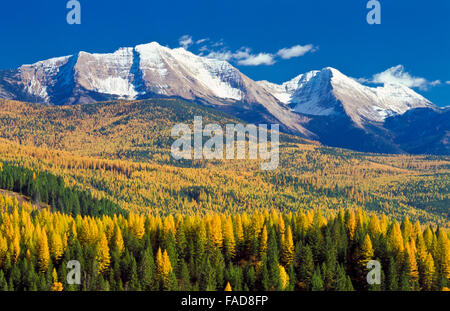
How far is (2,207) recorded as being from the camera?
196 m

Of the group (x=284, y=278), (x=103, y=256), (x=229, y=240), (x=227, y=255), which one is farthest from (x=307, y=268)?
(x=103, y=256)

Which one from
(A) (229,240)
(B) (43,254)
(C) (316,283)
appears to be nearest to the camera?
(C) (316,283)

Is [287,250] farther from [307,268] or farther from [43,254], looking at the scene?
[43,254]

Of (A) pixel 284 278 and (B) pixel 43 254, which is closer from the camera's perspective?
(A) pixel 284 278

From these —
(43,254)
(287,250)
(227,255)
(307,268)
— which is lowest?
(307,268)

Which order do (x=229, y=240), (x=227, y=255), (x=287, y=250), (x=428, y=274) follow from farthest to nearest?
(x=229, y=240) → (x=227, y=255) → (x=287, y=250) → (x=428, y=274)

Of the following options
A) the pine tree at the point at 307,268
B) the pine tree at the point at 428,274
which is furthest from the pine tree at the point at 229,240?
the pine tree at the point at 428,274

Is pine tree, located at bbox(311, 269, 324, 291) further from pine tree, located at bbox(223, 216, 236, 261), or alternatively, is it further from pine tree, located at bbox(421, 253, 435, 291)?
pine tree, located at bbox(421, 253, 435, 291)

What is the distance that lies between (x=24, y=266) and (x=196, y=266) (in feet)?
135

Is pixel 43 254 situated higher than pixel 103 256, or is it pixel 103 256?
pixel 43 254

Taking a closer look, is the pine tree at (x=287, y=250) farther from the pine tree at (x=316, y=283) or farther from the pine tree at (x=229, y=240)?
the pine tree at (x=316, y=283)

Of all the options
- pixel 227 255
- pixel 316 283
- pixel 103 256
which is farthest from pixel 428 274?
pixel 103 256

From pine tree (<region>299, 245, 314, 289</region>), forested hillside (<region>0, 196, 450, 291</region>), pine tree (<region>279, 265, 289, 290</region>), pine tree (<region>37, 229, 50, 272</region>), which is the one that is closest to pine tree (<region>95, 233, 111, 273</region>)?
forested hillside (<region>0, 196, 450, 291</region>)

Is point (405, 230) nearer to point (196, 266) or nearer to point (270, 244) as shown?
point (270, 244)
